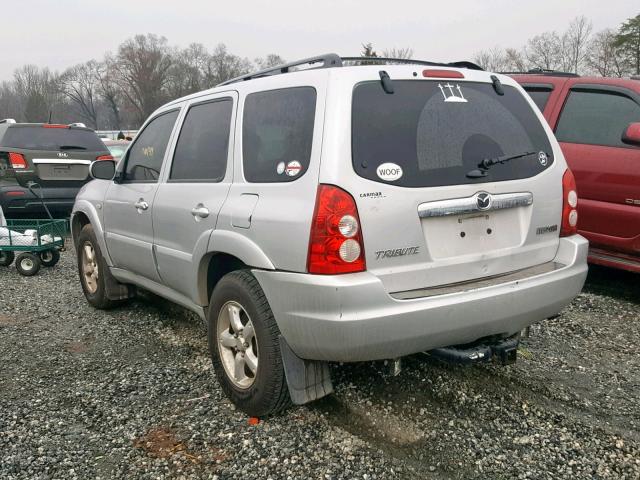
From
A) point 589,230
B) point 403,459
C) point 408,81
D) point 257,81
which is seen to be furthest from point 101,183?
point 589,230

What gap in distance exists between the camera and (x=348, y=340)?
253 centimetres

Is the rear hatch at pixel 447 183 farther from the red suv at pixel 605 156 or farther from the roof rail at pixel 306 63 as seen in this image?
the red suv at pixel 605 156

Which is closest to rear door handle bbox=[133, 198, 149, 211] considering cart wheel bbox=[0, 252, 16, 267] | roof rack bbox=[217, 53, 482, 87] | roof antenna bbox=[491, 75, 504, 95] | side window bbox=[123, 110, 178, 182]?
side window bbox=[123, 110, 178, 182]

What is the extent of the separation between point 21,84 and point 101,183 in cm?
10875

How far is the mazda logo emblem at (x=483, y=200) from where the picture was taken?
2789 mm

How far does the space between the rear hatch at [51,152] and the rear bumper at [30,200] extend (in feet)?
0.41

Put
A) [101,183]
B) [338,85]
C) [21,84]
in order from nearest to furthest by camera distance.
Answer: [338,85] < [101,183] < [21,84]

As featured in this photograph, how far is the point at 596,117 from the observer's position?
17.1 feet

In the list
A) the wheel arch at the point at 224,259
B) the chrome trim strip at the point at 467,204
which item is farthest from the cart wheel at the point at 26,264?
the chrome trim strip at the point at 467,204

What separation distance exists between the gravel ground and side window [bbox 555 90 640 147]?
1712 mm

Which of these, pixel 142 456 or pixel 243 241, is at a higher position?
pixel 243 241

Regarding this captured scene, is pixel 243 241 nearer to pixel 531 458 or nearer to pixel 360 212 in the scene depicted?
pixel 360 212

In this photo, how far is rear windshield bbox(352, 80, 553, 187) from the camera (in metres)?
2.65

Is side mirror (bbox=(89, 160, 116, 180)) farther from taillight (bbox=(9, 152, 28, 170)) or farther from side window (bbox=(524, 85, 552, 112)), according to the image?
taillight (bbox=(9, 152, 28, 170))
